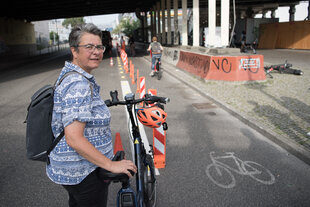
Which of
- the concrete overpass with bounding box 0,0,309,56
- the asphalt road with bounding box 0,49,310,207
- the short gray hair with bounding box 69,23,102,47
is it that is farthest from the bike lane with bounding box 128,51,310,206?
the concrete overpass with bounding box 0,0,309,56

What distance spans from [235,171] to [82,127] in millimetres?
3227

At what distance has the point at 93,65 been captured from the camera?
181 cm

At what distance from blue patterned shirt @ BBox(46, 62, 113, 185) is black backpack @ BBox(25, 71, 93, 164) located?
0.11 feet

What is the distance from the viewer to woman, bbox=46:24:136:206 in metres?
A: 1.57

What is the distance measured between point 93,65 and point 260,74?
33.7 feet

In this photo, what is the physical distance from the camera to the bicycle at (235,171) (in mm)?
3849

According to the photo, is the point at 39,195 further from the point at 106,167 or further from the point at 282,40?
the point at 282,40

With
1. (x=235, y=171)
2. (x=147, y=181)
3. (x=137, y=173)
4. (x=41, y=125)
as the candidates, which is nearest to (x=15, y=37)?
(x=235, y=171)

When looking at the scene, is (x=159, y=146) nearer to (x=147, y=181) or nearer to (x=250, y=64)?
(x=147, y=181)

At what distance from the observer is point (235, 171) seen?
4152mm

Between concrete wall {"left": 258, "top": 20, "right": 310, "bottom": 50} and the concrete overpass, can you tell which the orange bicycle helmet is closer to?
the concrete overpass

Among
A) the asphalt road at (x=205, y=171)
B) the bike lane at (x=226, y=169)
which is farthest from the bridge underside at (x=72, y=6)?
the bike lane at (x=226, y=169)

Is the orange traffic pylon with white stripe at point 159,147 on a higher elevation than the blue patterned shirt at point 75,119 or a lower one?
lower

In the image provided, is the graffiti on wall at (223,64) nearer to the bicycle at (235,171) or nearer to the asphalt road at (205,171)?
the asphalt road at (205,171)
